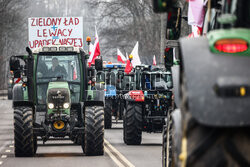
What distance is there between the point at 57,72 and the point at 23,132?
5.74 ft

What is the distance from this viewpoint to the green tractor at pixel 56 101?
54.4ft

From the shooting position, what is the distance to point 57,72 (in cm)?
1741

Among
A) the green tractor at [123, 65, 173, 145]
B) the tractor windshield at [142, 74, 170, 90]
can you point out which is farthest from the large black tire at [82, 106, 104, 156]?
the tractor windshield at [142, 74, 170, 90]

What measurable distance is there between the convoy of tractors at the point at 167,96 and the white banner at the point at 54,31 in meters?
2.84

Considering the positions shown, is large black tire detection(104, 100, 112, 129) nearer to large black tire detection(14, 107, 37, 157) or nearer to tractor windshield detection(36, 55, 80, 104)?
tractor windshield detection(36, 55, 80, 104)

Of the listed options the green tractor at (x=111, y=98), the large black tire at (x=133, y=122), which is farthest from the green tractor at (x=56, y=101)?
the green tractor at (x=111, y=98)

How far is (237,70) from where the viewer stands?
468 centimetres

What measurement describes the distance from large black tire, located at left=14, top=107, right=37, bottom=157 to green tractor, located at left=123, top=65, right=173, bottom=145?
3.88 metres

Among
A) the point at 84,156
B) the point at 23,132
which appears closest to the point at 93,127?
the point at 84,156

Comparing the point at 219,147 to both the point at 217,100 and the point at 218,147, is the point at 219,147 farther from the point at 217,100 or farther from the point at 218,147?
the point at 217,100

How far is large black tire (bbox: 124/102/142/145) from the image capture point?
19828mm

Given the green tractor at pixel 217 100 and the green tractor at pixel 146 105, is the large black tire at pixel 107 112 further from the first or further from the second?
the green tractor at pixel 217 100

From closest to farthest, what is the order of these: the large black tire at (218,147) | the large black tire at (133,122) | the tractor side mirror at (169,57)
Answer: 1. the large black tire at (218,147)
2. the tractor side mirror at (169,57)
3. the large black tire at (133,122)

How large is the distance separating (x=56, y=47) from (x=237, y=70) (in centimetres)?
1301
